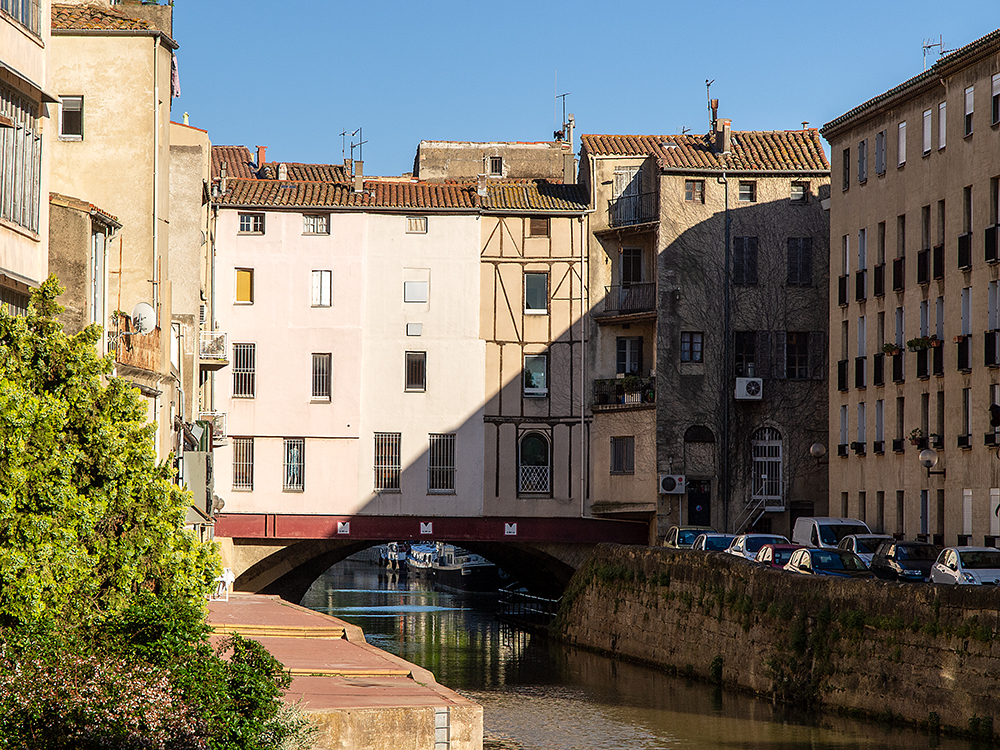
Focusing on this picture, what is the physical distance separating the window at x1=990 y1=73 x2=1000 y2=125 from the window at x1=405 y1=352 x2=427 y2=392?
23.4 meters

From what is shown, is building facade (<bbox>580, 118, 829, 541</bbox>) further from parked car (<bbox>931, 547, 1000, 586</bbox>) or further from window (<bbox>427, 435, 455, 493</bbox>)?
parked car (<bbox>931, 547, 1000, 586</bbox>)

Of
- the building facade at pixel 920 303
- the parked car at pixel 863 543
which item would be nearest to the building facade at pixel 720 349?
the building facade at pixel 920 303

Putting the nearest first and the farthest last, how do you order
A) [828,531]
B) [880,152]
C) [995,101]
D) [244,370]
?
[995,101]
[828,531]
[880,152]
[244,370]

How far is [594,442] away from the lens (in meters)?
58.8

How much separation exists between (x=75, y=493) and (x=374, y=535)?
4049cm

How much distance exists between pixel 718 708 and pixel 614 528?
23.0 m

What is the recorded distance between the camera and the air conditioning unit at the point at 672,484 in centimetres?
5669

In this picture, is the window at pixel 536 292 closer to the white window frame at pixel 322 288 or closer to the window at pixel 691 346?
the window at pixel 691 346

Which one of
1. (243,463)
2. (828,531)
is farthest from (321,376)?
(828,531)

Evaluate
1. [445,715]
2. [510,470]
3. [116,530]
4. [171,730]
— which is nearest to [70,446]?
[116,530]

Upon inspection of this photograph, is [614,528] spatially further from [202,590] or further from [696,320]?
[202,590]

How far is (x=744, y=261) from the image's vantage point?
190 feet

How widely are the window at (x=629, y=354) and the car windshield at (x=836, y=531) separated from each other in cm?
1577

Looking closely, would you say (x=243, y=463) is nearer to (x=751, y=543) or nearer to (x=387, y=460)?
(x=387, y=460)
